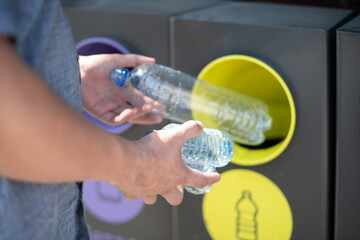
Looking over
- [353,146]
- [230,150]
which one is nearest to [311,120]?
[353,146]

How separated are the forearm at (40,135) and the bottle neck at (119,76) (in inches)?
27.7

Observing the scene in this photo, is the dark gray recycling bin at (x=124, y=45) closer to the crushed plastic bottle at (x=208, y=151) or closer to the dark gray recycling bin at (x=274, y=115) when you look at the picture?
the dark gray recycling bin at (x=274, y=115)

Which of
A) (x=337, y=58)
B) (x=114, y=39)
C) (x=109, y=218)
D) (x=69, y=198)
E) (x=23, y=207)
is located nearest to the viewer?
(x=23, y=207)

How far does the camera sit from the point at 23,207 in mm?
853

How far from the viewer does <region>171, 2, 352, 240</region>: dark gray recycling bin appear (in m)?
1.39

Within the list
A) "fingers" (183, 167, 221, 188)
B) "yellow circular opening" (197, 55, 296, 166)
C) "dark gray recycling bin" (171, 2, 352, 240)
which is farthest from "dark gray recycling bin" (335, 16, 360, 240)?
"fingers" (183, 167, 221, 188)

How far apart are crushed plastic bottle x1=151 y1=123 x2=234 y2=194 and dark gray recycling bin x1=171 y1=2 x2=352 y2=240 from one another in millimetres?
79

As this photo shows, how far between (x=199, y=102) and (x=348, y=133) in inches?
22.1

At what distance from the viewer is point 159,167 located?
0.93 m

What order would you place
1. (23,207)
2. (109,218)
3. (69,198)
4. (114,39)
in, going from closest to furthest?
(23,207) → (69,198) → (114,39) → (109,218)

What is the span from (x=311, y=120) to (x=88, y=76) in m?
0.67

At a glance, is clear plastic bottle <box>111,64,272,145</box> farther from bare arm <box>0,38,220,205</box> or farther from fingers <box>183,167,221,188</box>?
bare arm <box>0,38,220,205</box>

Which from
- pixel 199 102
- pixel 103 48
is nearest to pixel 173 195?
pixel 199 102

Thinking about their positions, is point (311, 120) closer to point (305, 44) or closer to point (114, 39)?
point (305, 44)
